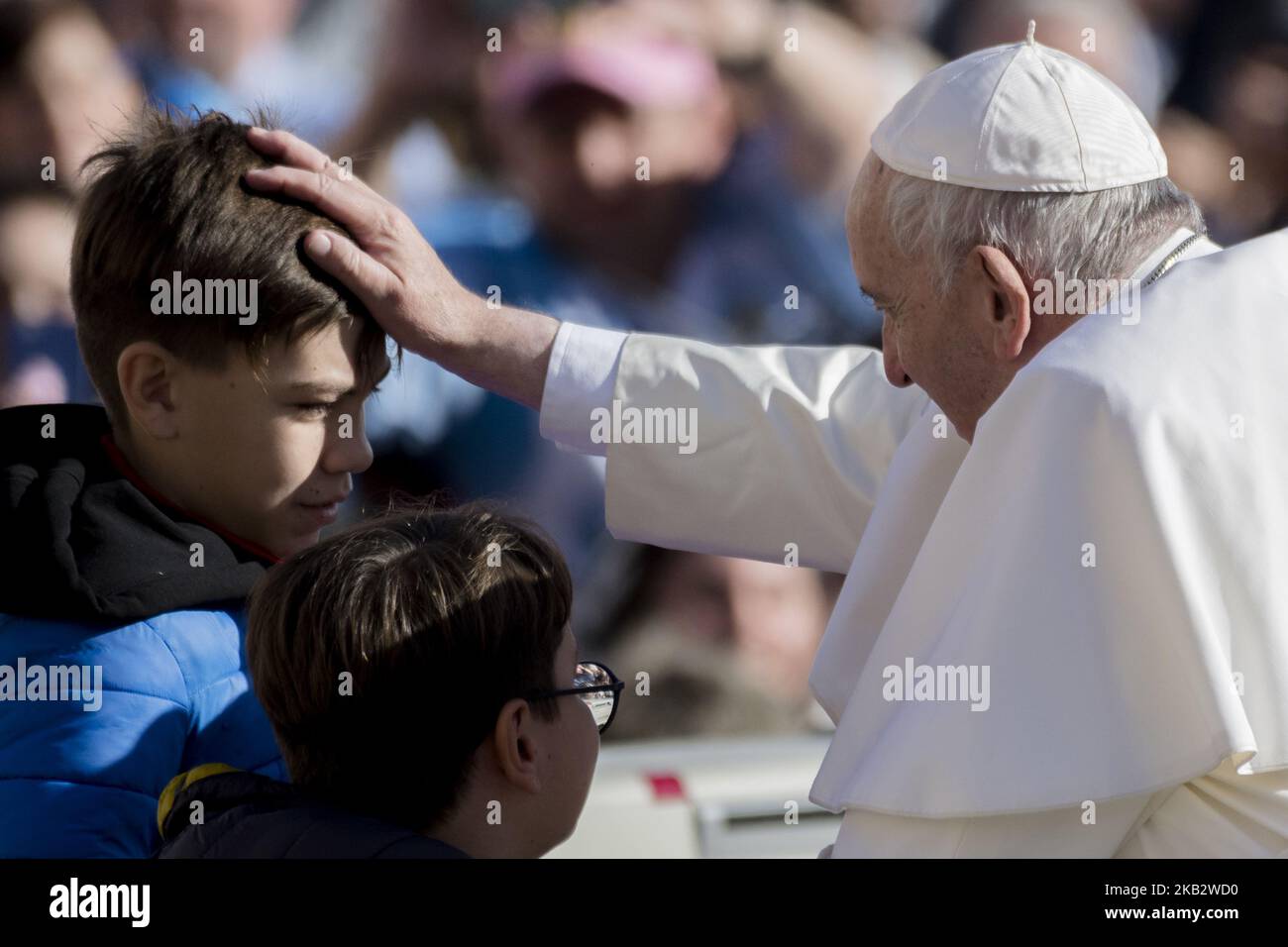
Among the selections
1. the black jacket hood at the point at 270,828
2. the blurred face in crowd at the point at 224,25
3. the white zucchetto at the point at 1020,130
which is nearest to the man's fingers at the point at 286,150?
the white zucchetto at the point at 1020,130

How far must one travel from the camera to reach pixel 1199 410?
5.73ft

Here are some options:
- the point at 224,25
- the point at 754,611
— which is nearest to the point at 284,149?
the point at 224,25

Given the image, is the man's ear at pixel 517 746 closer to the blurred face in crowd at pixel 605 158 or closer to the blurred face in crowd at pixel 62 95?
the blurred face in crowd at pixel 605 158

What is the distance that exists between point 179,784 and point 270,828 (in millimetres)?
174

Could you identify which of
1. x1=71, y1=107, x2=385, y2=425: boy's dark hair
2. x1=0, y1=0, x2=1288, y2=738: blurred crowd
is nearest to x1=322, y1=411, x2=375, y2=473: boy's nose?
x1=71, y1=107, x2=385, y2=425: boy's dark hair

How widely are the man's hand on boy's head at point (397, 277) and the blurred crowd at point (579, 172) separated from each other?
990 millimetres

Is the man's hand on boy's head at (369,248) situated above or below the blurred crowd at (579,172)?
below

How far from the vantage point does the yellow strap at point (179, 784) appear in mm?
1648

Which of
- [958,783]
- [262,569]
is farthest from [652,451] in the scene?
[958,783]

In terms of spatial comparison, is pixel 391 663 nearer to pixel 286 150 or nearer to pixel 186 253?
pixel 186 253
